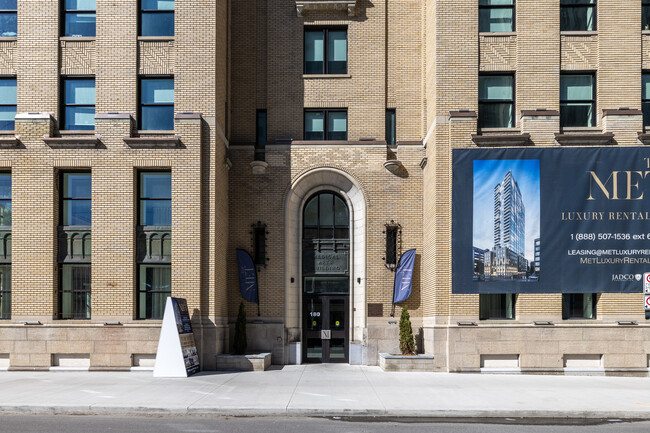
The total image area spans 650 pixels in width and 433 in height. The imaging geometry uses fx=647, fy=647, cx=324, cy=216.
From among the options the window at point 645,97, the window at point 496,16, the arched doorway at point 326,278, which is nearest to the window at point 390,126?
the arched doorway at point 326,278

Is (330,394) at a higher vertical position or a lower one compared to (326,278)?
lower

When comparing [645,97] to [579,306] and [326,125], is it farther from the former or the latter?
[326,125]

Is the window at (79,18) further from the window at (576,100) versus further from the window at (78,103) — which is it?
the window at (576,100)

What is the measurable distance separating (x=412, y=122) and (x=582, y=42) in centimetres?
658

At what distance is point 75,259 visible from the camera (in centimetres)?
2225

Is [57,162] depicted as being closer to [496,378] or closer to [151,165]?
[151,165]

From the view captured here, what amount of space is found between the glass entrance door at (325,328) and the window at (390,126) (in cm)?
634

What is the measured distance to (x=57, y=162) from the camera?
22172 millimetres

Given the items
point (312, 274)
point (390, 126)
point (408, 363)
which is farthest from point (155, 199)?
point (408, 363)

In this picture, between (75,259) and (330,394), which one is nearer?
(330,394)

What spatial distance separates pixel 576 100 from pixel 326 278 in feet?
36.8

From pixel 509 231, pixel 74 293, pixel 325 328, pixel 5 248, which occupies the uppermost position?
pixel 509 231

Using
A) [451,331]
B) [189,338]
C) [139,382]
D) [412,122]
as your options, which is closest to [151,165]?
[189,338]

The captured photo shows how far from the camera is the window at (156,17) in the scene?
22828 mm
